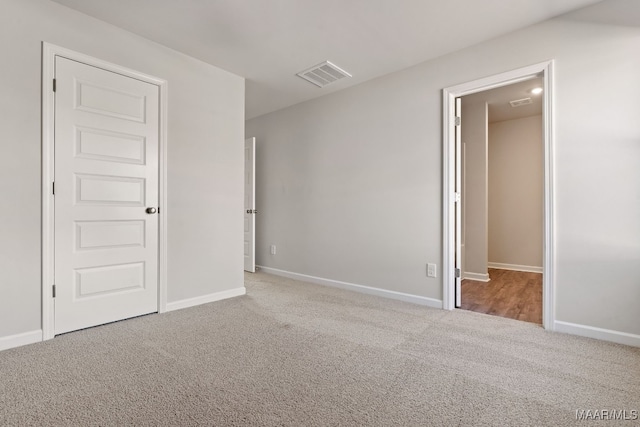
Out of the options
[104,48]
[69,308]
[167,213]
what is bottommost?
[69,308]

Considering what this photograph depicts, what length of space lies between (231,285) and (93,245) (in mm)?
1346

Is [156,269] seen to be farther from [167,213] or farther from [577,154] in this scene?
[577,154]

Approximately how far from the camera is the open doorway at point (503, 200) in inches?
141

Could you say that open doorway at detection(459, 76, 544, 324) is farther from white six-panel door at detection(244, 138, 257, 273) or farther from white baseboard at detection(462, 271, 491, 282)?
white six-panel door at detection(244, 138, 257, 273)

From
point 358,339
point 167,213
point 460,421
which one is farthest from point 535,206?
point 167,213

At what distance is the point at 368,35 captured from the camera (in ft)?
8.64

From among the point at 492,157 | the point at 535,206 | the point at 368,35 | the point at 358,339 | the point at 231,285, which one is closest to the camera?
the point at 358,339

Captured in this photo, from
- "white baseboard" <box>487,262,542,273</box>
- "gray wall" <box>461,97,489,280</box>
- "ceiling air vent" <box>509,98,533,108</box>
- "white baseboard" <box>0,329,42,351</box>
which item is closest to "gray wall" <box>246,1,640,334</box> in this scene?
"gray wall" <box>461,97,489,280</box>

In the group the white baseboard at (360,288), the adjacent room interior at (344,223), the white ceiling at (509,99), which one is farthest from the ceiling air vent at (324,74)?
the white baseboard at (360,288)

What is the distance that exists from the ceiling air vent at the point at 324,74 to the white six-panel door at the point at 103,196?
151 centimetres

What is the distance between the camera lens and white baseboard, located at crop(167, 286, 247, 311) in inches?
114

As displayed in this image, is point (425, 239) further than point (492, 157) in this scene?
No

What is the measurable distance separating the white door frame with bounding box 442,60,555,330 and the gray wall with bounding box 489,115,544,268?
9.57 ft

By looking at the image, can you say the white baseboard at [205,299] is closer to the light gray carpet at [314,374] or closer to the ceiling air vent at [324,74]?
the light gray carpet at [314,374]
